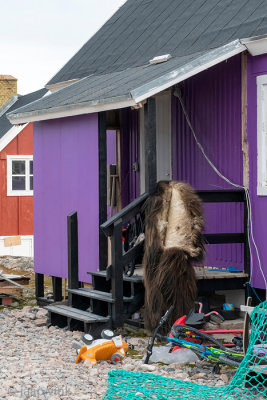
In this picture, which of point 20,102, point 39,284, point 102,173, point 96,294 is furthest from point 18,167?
point 96,294

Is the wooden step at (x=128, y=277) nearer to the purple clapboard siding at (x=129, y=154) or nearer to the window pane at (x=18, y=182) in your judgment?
the purple clapboard siding at (x=129, y=154)

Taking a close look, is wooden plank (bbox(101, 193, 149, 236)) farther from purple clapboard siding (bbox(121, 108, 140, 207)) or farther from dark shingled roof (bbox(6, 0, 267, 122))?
purple clapboard siding (bbox(121, 108, 140, 207))

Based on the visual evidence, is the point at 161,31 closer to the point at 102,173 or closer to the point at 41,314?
the point at 102,173

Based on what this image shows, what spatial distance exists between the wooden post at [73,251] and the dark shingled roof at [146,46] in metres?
1.46

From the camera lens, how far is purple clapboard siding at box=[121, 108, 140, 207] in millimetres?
13398

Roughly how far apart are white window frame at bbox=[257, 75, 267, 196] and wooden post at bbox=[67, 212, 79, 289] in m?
2.57

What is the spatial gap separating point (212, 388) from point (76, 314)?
3367mm

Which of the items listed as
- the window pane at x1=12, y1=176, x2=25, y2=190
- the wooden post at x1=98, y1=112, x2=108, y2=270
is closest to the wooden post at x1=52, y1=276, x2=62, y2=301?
the wooden post at x1=98, y1=112, x2=108, y2=270

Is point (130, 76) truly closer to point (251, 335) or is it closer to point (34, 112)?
point (34, 112)

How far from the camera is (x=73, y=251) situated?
11422 millimetres

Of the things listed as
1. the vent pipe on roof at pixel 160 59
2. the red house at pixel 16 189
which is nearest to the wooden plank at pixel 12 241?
the red house at pixel 16 189

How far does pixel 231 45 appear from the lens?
10.3m

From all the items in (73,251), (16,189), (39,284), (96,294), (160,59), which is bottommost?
(39,284)

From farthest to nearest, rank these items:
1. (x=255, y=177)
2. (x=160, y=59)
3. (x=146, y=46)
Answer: (x=146, y=46) < (x=160, y=59) < (x=255, y=177)
